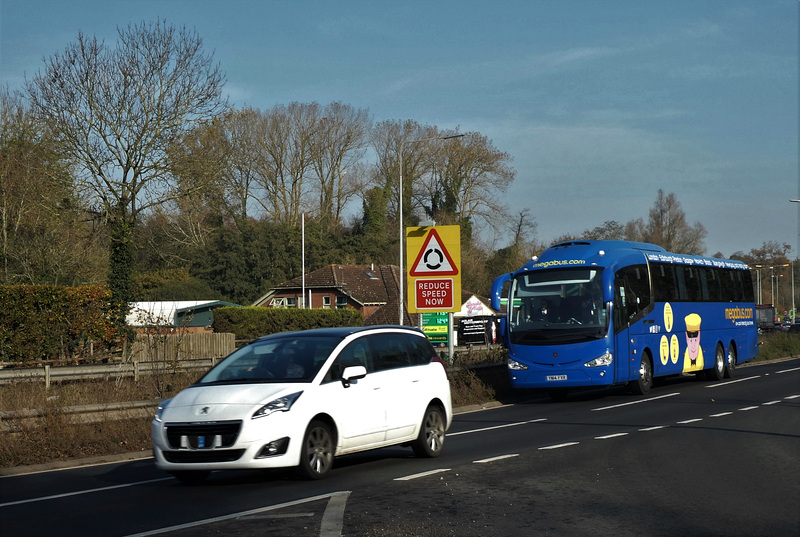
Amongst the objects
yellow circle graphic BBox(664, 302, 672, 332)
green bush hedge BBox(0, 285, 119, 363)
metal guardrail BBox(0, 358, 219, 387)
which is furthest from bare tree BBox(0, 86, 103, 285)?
yellow circle graphic BBox(664, 302, 672, 332)

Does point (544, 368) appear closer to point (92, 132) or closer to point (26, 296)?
point (26, 296)

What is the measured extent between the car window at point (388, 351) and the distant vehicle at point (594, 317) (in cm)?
1007

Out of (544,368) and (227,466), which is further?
(544,368)

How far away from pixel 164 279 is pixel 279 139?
13.1 m

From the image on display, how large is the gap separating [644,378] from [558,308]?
328 centimetres

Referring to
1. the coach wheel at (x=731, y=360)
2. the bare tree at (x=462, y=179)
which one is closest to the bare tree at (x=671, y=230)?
the bare tree at (x=462, y=179)

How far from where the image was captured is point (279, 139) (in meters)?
71.1

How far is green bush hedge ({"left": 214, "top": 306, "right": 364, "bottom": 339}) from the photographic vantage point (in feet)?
195

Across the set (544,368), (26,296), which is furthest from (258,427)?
(26,296)

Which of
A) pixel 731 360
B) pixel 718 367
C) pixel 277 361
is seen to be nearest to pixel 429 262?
pixel 718 367

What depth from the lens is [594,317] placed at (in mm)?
22672

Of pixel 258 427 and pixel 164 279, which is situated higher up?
pixel 164 279

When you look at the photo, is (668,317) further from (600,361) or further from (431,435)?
(431,435)

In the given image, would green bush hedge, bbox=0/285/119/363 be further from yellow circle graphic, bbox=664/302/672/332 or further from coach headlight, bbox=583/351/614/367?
yellow circle graphic, bbox=664/302/672/332
